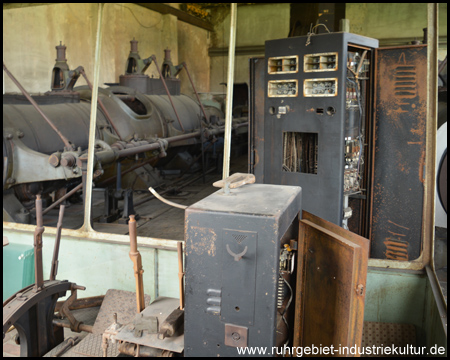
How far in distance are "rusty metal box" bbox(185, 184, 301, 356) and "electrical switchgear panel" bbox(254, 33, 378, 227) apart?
5.46 feet

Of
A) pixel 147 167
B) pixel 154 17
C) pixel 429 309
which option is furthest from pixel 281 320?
pixel 154 17

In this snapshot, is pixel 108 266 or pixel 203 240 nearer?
pixel 203 240

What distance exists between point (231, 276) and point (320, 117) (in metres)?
1.94

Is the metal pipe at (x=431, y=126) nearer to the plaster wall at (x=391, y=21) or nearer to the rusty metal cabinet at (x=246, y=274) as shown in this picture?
the rusty metal cabinet at (x=246, y=274)

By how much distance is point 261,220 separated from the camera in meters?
1.58

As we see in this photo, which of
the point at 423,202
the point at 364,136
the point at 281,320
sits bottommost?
the point at 281,320

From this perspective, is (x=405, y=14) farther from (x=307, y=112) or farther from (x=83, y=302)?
(x=83, y=302)

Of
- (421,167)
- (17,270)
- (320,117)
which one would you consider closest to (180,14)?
(320,117)

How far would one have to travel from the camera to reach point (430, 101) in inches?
118

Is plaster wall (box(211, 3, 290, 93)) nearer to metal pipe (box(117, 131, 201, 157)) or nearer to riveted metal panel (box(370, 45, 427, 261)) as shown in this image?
metal pipe (box(117, 131, 201, 157))

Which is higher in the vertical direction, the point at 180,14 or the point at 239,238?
the point at 180,14

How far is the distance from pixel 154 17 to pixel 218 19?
1.71 m

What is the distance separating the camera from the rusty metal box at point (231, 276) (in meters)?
1.59

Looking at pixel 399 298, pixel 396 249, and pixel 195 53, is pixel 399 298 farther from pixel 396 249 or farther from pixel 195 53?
pixel 195 53
